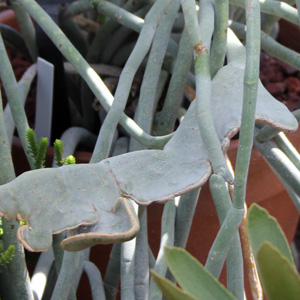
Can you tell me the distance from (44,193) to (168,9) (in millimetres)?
276

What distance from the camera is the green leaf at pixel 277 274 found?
25 centimetres

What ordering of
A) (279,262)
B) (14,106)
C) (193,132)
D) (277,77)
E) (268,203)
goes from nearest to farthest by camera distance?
1. (279,262)
2. (193,132)
3. (14,106)
4. (268,203)
5. (277,77)

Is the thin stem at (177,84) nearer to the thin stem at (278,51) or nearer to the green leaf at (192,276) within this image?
the thin stem at (278,51)

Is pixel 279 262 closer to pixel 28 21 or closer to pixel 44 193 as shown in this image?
pixel 44 193

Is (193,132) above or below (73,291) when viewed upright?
above

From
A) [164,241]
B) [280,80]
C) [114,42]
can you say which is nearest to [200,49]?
[164,241]

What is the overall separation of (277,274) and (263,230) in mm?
30

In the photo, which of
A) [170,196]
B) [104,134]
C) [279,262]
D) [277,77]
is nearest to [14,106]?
[104,134]

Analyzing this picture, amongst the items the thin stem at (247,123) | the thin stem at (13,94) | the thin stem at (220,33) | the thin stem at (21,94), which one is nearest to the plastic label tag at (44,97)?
the thin stem at (21,94)

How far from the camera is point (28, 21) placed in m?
0.71

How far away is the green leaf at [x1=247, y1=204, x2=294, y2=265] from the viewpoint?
0.28 metres

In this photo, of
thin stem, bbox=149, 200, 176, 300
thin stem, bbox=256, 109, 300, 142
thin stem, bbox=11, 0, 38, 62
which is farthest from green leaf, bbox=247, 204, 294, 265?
thin stem, bbox=11, 0, 38, 62

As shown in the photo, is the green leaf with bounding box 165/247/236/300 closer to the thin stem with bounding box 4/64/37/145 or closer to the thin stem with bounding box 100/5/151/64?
the thin stem with bounding box 4/64/37/145

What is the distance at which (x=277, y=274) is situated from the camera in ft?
0.85
